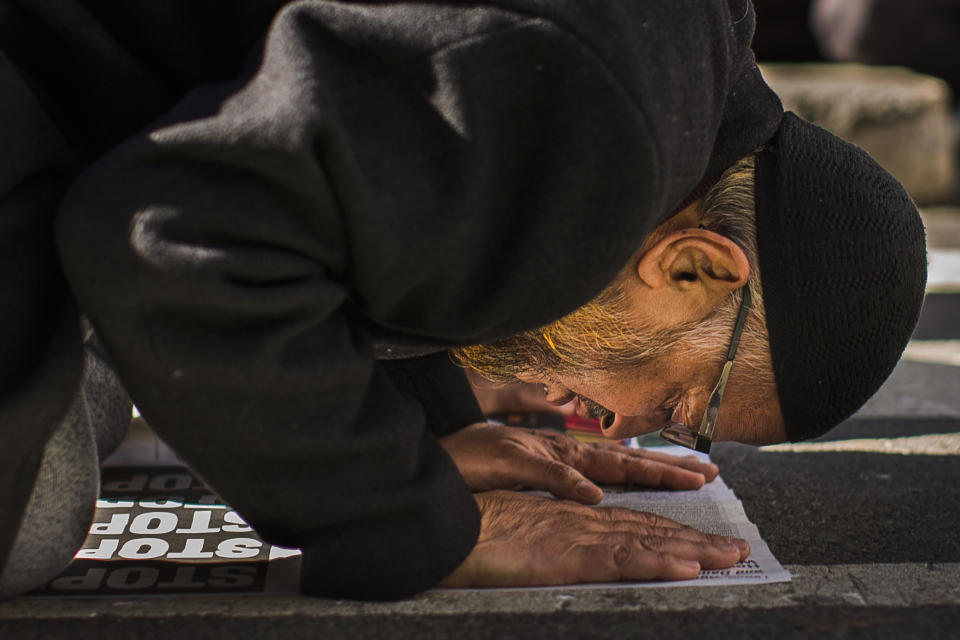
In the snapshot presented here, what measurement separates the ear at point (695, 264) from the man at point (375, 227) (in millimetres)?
167

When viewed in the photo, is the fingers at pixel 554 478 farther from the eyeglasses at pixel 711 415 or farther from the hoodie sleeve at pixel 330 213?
the hoodie sleeve at pixel 330 213

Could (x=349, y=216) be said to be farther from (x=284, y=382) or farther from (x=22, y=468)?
(x=22, y=468)

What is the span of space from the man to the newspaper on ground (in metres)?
0.13

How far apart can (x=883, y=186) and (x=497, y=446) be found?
690 millimetres

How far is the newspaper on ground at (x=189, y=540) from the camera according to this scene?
1229 mm

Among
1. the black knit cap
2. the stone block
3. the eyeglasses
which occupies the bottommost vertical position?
the stone block

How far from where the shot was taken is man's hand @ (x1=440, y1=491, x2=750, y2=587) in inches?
48.1

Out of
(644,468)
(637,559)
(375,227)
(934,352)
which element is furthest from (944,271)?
(375,227)

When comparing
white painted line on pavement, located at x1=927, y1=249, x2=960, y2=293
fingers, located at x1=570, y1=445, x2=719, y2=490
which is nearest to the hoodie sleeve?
fingers, located at x1=570, y1=445, x2=719, y2=490

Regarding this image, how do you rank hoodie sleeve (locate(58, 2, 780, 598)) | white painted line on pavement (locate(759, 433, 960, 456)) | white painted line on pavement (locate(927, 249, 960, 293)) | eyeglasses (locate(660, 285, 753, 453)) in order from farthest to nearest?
white painted line on pavement (locate(927, 249, 960, 293)) < white painted line on pavement (locate(759, 433, 960, 456)) < eyeglasses (locate(660, 285, 753, 453)) < hoodie sleeve (locate(58, 2, 780, 598))

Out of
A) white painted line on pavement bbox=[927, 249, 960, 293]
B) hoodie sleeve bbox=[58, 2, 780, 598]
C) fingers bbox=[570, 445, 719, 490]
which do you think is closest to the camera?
hoodie sleeve bbox=[58, 2, 780, 598]

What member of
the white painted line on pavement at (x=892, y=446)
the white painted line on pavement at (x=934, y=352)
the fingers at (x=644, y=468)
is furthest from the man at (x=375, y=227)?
the white painted line on pavement at (x=934, y=352)

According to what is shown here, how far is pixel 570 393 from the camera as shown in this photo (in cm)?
163

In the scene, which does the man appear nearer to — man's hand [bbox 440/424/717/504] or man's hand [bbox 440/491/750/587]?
man's hand [bbox 440/491/750/587]
